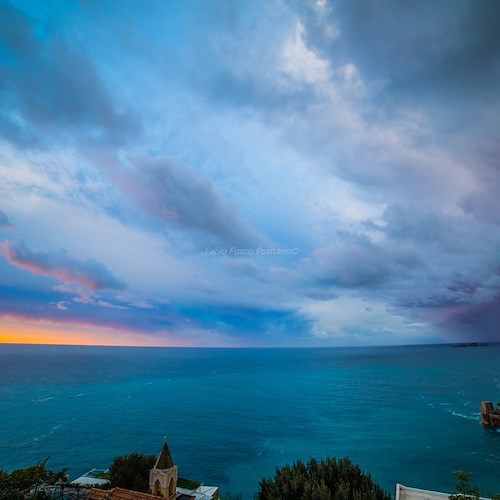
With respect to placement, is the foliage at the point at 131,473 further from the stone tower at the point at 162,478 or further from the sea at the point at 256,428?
the sea at the point at 256,428

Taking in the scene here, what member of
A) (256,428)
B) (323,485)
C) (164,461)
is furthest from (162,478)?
(256,428)

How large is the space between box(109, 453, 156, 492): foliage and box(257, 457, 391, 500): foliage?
13678 mm

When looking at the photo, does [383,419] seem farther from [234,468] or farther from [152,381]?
[152,381]

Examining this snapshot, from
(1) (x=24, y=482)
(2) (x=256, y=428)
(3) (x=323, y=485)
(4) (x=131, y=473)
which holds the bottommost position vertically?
(2) (x=256, y=428)

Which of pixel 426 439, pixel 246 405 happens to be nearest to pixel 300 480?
pixel 426 439

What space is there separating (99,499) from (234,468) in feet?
86.6

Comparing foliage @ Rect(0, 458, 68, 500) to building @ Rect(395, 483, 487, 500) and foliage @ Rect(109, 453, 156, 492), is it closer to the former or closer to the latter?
foliage @ Rect(109, 453, 156, 492)

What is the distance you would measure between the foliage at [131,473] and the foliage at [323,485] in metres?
13.7

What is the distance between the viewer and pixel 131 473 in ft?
104

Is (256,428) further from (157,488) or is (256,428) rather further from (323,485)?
(323,485)

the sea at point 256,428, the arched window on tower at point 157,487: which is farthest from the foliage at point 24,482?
the sea at point 256,428

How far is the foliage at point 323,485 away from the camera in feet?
71.2

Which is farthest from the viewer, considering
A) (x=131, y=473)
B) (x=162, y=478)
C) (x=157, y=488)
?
(x=131, y=473)

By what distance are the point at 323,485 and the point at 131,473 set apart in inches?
807
